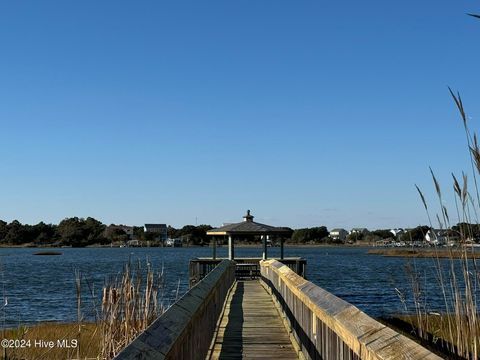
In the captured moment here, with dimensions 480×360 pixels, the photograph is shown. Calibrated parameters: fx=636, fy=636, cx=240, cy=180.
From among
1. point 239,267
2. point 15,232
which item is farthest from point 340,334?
point 15,232

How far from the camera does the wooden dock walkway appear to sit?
819 cm

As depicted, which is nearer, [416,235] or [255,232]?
[416,235]

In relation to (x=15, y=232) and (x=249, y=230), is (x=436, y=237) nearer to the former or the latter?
(x=249, y=230)

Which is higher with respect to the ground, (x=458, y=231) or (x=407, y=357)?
(x=458, y=231)

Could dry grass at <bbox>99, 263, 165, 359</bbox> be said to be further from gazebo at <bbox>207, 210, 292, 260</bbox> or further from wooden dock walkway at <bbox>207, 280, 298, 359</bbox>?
gazebo at <bbox>207, 210, 292, 260</bbox>

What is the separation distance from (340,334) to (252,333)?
5813 millimetres

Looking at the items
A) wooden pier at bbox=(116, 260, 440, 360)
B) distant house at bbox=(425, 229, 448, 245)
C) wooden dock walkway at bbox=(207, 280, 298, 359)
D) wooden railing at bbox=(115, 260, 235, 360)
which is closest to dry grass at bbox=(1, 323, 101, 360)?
wooden dock walkway at bbox=(207, 280, 298, 359)

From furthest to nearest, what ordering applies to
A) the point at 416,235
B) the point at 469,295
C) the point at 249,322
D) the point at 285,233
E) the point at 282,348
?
1. the point at 285,233
2. the point at 249,322
3. the point at 282,348
4. the point at 416,235
5. the point at 469,295

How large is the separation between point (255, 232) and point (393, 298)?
11.9m

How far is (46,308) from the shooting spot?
28.5 m

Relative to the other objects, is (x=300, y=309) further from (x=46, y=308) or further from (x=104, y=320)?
(x=46, y=308)

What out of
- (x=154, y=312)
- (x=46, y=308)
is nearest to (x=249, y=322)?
(x=154, y=312)

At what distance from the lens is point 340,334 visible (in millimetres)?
4289

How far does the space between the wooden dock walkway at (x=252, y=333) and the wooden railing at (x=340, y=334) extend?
462 millimetres
